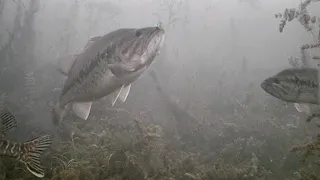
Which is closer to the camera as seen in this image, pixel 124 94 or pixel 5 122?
pixel 5 122

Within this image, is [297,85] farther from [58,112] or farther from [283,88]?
[58,112]

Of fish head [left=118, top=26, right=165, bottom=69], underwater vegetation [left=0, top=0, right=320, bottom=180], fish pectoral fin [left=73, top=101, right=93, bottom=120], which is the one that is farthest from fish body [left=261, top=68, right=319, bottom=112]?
fish pectoral fin [left=73, top=101, right=93, bottom=120]

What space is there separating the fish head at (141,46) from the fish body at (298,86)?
2.00m

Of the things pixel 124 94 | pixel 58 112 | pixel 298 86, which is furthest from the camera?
pixel 58 112

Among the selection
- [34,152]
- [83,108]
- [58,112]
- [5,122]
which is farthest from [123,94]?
[58,112]

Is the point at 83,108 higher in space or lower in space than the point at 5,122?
lower

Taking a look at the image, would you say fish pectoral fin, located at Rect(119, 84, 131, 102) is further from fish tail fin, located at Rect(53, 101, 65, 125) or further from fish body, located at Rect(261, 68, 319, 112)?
fish body, located at Rect(261, 68, 319, 112)

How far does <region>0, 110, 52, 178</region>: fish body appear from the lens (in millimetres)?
3631

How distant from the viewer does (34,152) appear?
146 inches

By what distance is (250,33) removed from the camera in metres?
31.0

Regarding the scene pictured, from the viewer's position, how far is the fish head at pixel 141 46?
12.4 feet

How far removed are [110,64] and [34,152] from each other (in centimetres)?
164

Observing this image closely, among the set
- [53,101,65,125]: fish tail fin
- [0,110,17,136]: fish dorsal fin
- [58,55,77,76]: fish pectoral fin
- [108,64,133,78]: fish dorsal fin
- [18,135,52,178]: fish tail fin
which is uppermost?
[108,64,133,78]: fish dorsal fin

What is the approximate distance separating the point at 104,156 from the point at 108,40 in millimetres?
2141
